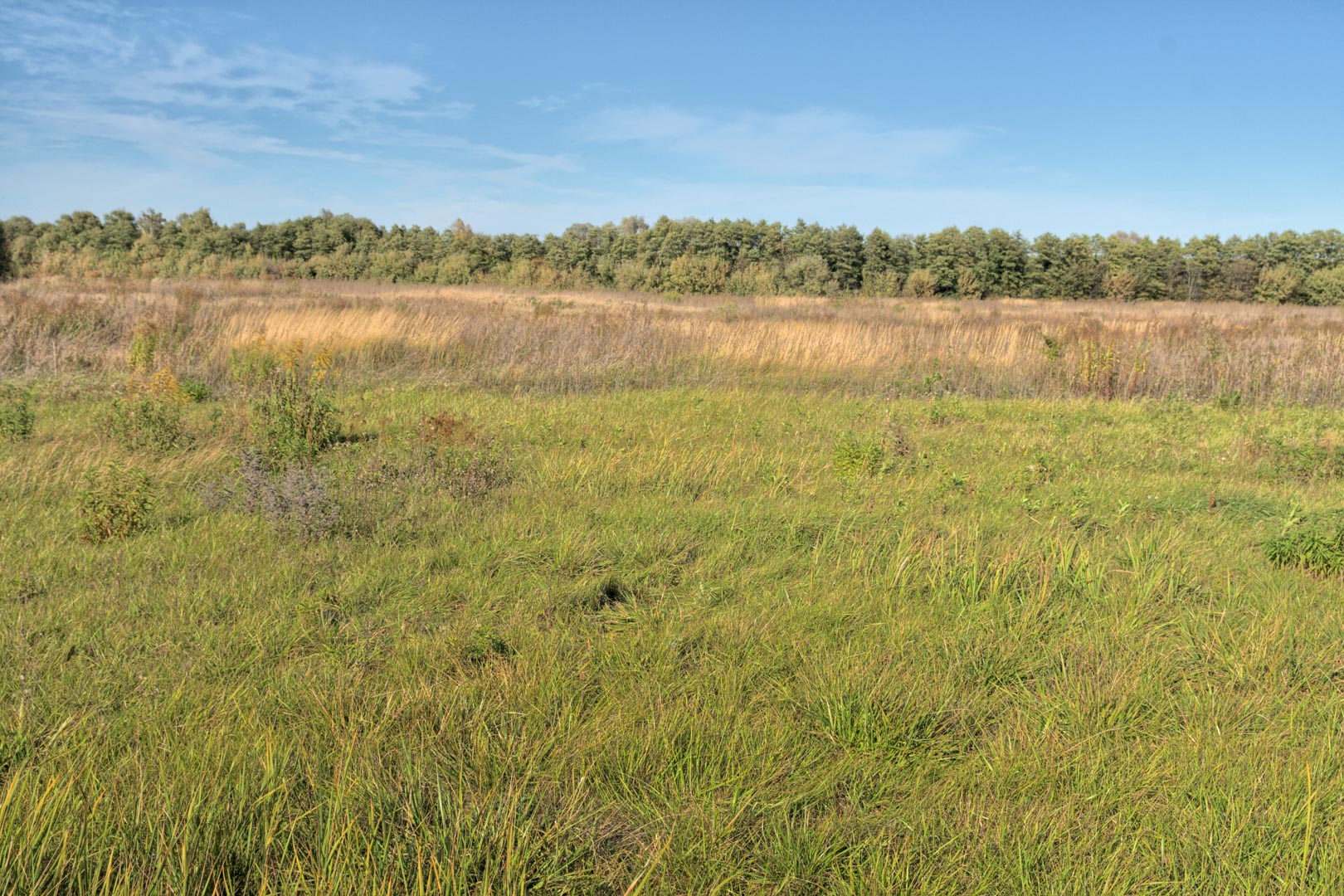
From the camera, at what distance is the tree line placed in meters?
45.2

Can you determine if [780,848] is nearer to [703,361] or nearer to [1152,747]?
[1152,747]

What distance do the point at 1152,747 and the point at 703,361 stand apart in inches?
404

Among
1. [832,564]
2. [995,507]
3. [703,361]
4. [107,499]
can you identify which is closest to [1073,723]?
[832,564]

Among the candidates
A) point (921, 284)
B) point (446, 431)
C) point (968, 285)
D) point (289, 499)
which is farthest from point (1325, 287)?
point (289, 499)

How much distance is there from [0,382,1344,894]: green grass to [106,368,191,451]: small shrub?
2.64ft

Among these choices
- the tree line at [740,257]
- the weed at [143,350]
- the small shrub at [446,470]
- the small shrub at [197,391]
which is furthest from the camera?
the tree line at [740,257]

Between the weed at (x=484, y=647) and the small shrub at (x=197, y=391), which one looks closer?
the weed at (x=484, y=647)

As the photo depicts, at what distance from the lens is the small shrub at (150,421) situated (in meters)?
6.55

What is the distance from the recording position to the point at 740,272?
45.4m

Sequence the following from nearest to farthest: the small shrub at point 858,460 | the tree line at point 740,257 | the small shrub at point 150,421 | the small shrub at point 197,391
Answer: the small shrub at point 858,460 < the small shrub at point 150,421 < the small shrub at point 197,391 < the tree line at point 740,257

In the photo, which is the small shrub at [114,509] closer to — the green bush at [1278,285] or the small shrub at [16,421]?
the small shrub at [16,421]

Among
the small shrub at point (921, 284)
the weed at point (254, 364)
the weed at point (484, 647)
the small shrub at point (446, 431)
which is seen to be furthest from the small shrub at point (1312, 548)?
the small shrub at point (921, 284)

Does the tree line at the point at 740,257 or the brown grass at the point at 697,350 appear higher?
the tree line at the point at 740,257

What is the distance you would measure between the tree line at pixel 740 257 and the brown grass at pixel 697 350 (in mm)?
29674
